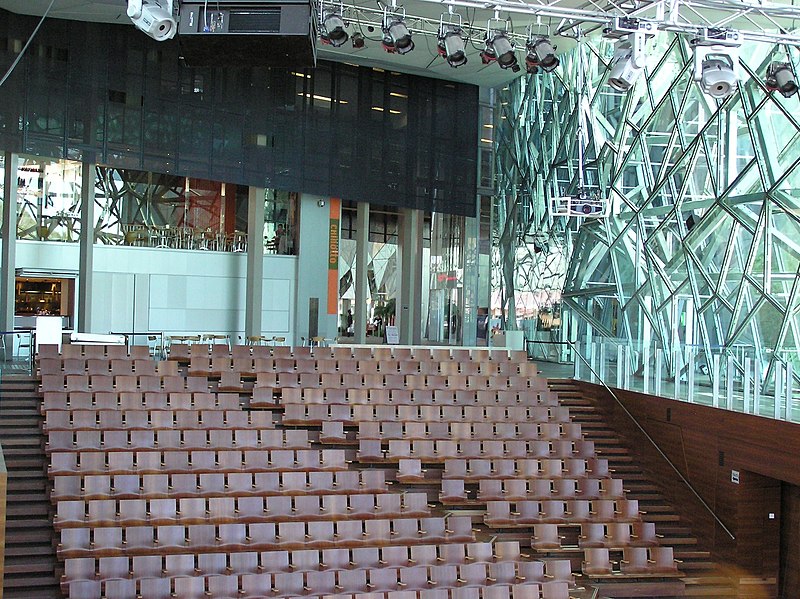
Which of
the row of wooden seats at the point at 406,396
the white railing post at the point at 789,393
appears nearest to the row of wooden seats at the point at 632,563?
the white railing post at the point at 789,393

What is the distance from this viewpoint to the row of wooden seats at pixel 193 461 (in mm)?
9820

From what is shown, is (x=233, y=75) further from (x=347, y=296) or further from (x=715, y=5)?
(x=715, y=5)

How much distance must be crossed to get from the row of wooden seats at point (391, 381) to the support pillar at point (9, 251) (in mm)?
5078

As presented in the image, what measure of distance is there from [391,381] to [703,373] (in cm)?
416

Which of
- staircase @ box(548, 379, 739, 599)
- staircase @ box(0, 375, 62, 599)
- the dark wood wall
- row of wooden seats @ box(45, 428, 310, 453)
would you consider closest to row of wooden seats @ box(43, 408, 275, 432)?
row of wooden seats @ box(45, 428, 310, 453)

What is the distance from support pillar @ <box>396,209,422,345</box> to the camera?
21094 millimetres

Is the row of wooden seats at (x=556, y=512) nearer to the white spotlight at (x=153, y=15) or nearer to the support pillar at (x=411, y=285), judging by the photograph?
the white spotlight at (x=153, y=15)

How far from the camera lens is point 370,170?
1933cm

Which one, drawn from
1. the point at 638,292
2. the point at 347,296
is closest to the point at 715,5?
the point at 638,292

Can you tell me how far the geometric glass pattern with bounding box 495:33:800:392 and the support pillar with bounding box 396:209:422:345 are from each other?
2208 millimetres

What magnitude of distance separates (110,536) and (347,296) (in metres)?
15.1

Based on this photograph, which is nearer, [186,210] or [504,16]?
[504,16]

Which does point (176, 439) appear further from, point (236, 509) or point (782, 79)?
point (782, 79)

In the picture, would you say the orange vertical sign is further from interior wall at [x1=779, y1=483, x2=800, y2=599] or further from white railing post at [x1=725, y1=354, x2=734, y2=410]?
interior wall at [x1=779, y1=483, x2=800, y2=599]
